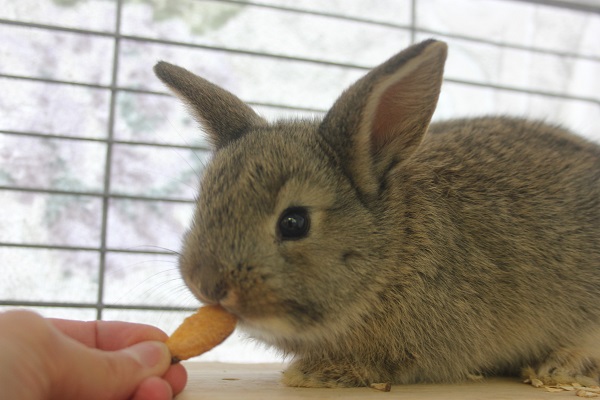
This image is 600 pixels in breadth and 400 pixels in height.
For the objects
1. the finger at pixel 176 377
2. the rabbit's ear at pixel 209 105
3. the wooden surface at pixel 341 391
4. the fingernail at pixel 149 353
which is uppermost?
the rabbit's ear at pixel 209 105

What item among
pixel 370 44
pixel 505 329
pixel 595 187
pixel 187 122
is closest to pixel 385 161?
pixel 505 329

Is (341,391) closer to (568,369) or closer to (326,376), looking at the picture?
(326,376)

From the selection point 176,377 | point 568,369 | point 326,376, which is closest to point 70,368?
point 176,377

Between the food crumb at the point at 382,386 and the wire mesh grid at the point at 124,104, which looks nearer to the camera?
the food crumb at the point at 382,386

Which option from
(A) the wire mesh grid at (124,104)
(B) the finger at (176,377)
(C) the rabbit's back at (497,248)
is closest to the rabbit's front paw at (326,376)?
(C) the rabbit's back at (497,248)

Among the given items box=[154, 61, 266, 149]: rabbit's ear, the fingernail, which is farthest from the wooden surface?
box=[154, 61, 266, 149]: rabbit's ear

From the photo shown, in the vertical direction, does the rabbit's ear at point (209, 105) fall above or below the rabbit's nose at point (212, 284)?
above

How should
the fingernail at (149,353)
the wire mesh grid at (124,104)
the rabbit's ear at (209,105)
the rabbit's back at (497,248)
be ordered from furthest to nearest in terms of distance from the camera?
the wire mesh grid at (124,104) → the rabbit's ear at (209,105) → the rabbit's back at (497,248) → the fingernail at (149,353)

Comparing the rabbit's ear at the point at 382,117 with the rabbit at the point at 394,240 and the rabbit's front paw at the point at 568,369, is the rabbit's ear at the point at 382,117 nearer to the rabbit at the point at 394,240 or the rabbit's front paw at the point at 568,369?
the rabbit at the point at 394,240
